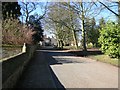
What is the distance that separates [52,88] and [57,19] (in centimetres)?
4142

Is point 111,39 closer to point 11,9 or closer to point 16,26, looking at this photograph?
point 16,26

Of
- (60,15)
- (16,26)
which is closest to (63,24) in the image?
(60,15)

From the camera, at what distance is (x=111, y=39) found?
2491cm

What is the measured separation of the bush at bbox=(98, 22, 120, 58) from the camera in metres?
24.3

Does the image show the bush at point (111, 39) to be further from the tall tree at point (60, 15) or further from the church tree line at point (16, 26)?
the tall tree at point (60, 15)

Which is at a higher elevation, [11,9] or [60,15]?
[11,9]

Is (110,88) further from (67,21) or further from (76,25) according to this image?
(76,25)

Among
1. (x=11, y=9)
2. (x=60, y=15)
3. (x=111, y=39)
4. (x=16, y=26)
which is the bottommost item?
(x=111, y=39)

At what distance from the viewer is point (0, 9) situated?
4028 cm

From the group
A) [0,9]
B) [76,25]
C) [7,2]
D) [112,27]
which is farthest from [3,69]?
[76,25]

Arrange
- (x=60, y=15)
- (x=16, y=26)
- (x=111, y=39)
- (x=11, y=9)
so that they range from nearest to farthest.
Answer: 1. (x=111, y=39)
2. (x=16, y=26)
3. (x=60, y=15)
4. (x=11, y=9)

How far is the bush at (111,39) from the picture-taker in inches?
958

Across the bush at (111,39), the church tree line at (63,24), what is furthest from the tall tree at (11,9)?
the bush at (111,39)

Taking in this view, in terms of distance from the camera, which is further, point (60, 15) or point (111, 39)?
point (60, 15)
